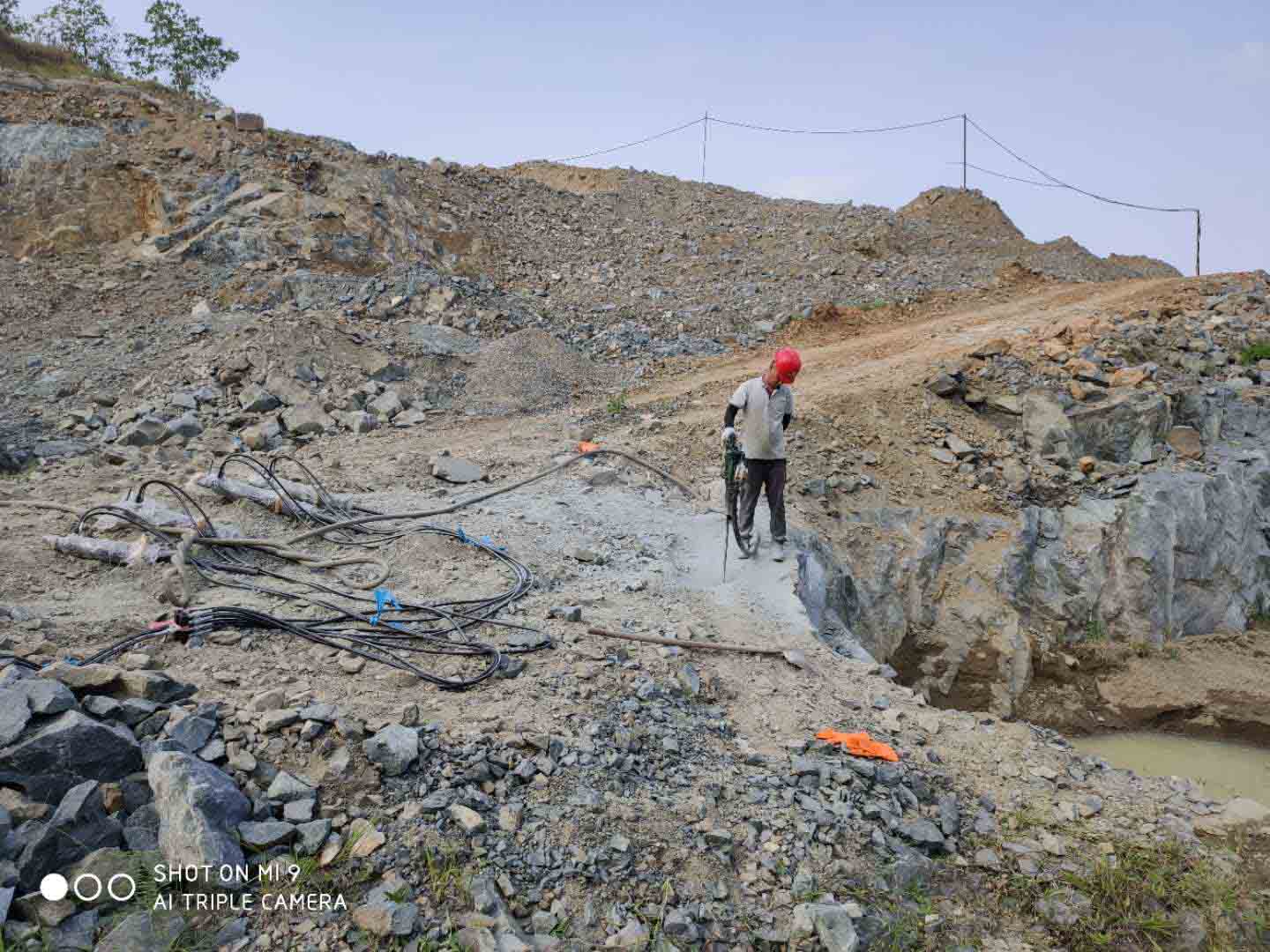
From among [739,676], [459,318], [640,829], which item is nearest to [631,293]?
[459,318]

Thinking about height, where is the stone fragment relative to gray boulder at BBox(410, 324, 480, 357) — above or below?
below

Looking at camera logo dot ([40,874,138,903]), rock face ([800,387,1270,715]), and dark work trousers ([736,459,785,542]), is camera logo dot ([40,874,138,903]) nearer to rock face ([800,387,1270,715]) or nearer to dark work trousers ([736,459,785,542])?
dark work trousers ([736,459,785,542])

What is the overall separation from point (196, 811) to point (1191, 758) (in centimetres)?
909

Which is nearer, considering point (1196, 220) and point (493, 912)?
point (493, 912)

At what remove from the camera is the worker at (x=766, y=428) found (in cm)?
611

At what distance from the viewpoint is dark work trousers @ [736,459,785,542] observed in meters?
6.37

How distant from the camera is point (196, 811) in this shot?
281 cm

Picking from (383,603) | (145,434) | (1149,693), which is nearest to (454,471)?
(383,603)

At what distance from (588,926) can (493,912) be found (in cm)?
37

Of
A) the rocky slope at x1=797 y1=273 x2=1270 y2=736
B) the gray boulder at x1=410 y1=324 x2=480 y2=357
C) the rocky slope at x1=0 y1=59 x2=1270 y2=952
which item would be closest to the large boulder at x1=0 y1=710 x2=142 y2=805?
the rocky slope at x1=0 y1=59 x2=1270 y2=952

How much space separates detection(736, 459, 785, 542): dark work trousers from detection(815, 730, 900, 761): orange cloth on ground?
7.70ft

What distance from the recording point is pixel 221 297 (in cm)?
1244

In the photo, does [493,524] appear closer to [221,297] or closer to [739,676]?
[739,676]

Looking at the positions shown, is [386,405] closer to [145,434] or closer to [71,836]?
[145,434]
